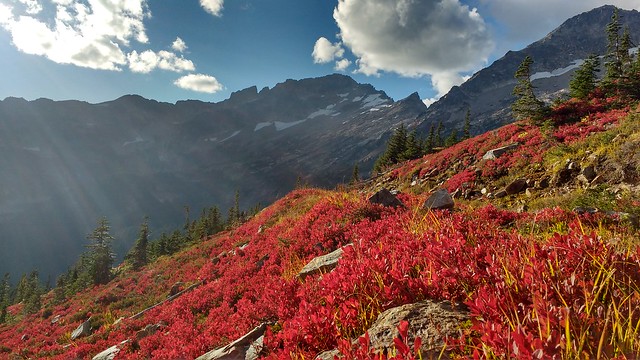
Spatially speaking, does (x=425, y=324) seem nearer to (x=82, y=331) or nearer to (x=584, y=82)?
(x=82, y=331)

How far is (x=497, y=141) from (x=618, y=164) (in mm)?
12243

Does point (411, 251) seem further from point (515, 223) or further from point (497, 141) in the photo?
point (497, 141)

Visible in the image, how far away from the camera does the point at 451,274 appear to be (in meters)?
3.84

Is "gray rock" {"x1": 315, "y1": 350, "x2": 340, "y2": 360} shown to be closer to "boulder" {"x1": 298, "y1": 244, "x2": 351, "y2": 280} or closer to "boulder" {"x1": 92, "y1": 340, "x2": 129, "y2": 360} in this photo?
"boulder" {"x1": 298, "y1": 244, "x2": 351, "y2": 280}

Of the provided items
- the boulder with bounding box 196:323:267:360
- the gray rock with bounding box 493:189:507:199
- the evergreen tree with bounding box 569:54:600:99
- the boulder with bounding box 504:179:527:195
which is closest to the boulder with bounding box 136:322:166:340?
the boulder with bounding box 196:323:267:360

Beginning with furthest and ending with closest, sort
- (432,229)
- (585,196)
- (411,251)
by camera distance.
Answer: (585,196) → (432,229) → (411,251)

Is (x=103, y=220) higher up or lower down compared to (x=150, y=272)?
higher up

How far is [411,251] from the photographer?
524cm

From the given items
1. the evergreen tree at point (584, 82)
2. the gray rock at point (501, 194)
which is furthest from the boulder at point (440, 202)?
the evergreen tree at point (584, 82)

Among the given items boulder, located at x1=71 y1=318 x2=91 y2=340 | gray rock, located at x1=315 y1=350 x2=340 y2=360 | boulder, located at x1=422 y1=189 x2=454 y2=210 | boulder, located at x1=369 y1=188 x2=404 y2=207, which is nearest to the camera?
gray rock, located at x1=315 y1=350 x2=340 y2=360

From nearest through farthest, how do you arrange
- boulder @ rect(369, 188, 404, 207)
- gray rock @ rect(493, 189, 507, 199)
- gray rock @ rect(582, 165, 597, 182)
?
boulder @ rect(369, 188, 404, 207), gray rock @ rect(582, 165, 597, 182), gray rock @ rect(493, 189, 507, 199)

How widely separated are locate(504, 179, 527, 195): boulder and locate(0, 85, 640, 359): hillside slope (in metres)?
0.06

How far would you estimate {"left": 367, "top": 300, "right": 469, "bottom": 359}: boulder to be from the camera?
3.01 metres

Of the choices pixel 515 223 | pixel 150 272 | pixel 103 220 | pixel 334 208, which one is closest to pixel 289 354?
pixel 515 223
